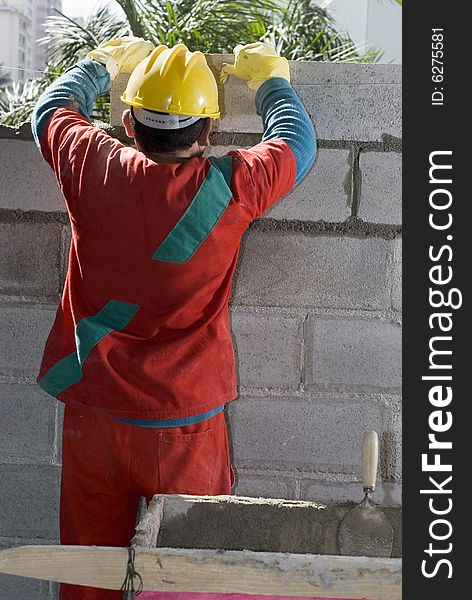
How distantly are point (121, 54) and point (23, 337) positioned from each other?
763 mm

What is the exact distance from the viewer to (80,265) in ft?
6.30

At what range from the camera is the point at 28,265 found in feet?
7.43

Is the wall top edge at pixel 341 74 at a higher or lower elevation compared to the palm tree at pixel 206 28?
lower

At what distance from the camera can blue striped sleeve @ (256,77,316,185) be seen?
75.0 inches

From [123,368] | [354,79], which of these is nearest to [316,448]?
[123,368]

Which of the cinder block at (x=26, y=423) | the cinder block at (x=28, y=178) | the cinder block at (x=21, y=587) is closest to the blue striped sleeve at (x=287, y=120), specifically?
the cinder block at (x=28, y=178)

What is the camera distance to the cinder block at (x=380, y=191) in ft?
7.25

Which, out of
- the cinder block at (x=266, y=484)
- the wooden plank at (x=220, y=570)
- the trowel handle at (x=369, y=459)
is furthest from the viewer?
the cinder block at (x=266, y=484)

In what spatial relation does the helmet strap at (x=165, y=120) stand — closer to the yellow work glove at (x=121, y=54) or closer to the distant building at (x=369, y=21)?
the yellow work glove at (x=121, y=54)

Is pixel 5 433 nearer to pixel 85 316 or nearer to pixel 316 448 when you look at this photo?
pixel 85 316

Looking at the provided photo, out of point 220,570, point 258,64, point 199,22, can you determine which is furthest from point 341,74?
point 199,22

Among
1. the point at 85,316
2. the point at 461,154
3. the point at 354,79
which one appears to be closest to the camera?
the point at 461,154

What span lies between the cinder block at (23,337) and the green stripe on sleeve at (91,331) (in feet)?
1.05

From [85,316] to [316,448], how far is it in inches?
28.4
